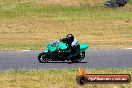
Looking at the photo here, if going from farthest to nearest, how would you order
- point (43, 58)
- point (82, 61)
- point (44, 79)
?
point (82, 61), point (43, 58), point (44, 79)

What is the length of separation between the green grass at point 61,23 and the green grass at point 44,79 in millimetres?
10915

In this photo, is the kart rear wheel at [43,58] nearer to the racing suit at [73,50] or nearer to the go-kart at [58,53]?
the go-kart at [58,53]

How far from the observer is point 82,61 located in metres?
18.7

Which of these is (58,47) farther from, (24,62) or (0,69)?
(0,69)

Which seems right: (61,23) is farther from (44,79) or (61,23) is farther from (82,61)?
(44,79)

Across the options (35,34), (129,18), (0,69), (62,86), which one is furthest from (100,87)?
(129,18)

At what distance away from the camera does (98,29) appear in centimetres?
3412

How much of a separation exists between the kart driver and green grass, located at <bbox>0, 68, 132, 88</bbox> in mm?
2697

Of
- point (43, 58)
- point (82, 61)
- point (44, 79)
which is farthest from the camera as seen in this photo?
point (82, 61)

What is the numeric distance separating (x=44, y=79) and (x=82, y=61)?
16.4ft

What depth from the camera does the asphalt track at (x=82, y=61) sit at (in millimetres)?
17228

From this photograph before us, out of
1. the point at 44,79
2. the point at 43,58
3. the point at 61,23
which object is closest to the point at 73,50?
the point at 43,58

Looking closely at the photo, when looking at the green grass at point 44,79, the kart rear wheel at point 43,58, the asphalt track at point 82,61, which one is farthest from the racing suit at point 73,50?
the green grass at point 44,79

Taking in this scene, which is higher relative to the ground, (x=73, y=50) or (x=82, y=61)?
(x=73, y=50)
